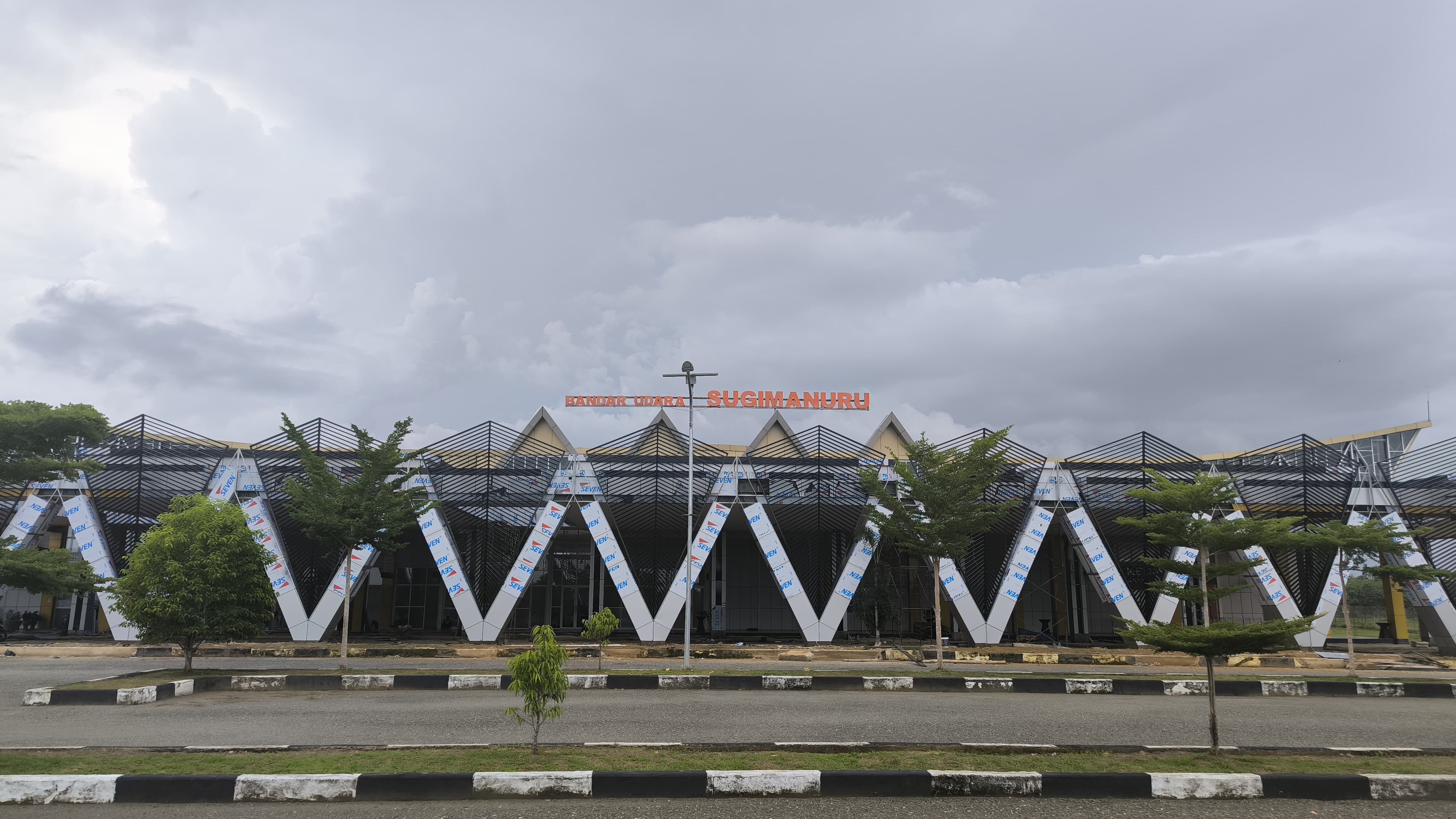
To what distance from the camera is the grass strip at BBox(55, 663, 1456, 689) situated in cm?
1780

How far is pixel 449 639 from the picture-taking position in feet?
105

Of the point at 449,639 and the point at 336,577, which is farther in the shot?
the point at 449,639

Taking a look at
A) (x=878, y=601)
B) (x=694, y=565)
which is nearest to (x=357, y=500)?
(x=694, y=565)

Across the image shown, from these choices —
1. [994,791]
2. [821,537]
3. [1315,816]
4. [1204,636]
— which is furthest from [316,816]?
[821,537]

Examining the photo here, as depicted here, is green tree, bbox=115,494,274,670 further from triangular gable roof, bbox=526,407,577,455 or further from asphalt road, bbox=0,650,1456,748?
triangular gable roof, bbox=526,407,577,455

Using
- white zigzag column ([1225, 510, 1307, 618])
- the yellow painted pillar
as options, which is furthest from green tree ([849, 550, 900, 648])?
the yellow painted pillar

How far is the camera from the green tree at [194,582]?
18297 millimetres

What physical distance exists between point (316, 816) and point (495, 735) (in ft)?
12.6

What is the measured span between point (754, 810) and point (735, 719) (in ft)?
17.7

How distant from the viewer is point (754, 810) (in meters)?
8.20

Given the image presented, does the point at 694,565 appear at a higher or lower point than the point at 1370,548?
lower

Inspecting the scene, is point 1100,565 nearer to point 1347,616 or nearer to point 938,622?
point 1347,616

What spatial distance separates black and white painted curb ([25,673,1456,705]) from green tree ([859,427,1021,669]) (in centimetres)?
424

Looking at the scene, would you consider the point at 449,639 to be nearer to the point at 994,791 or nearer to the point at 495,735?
the point at 495,735
